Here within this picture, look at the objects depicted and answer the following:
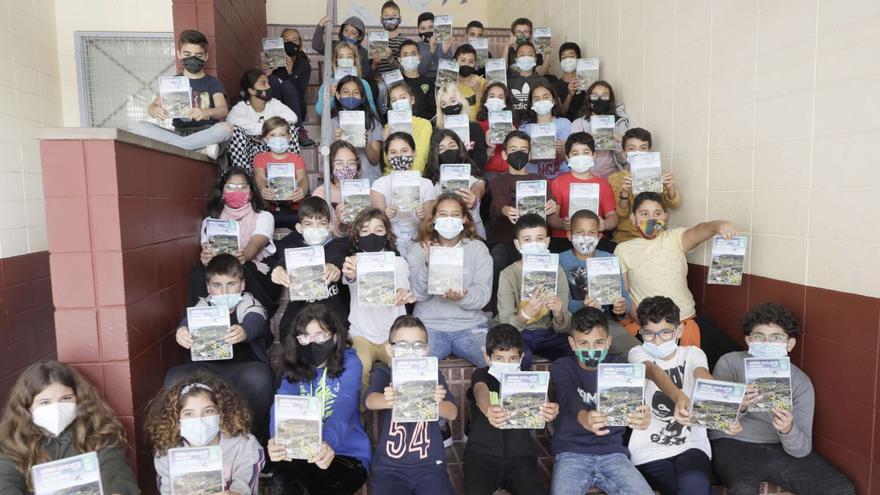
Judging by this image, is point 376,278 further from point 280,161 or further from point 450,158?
point 280,161

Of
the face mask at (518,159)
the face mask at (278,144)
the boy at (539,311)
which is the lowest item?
the boy at (539,311)

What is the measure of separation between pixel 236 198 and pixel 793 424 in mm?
3335

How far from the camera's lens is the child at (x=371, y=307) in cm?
330

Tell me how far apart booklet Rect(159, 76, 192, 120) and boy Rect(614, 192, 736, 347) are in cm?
280

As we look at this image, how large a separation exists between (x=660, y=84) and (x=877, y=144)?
192 cm

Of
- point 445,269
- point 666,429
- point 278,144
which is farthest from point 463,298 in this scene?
point 278,144

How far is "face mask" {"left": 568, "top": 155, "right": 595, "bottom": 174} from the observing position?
4.09 metres

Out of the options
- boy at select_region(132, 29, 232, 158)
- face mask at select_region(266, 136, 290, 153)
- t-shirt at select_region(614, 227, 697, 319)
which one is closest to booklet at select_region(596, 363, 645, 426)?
t-shirt at select_region(614, 227, 697, 319)

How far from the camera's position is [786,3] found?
9.82 ft

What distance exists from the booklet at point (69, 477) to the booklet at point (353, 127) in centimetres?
288

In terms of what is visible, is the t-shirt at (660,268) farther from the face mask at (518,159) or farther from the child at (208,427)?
the child at (208,427)

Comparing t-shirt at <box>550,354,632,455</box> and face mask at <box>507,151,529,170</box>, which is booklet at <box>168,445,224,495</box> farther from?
face mask at <box>507,151,529,170</box>

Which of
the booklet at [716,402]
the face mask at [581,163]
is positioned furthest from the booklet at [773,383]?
the face mask at [581,163]

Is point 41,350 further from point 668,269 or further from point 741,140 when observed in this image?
point 741,140
